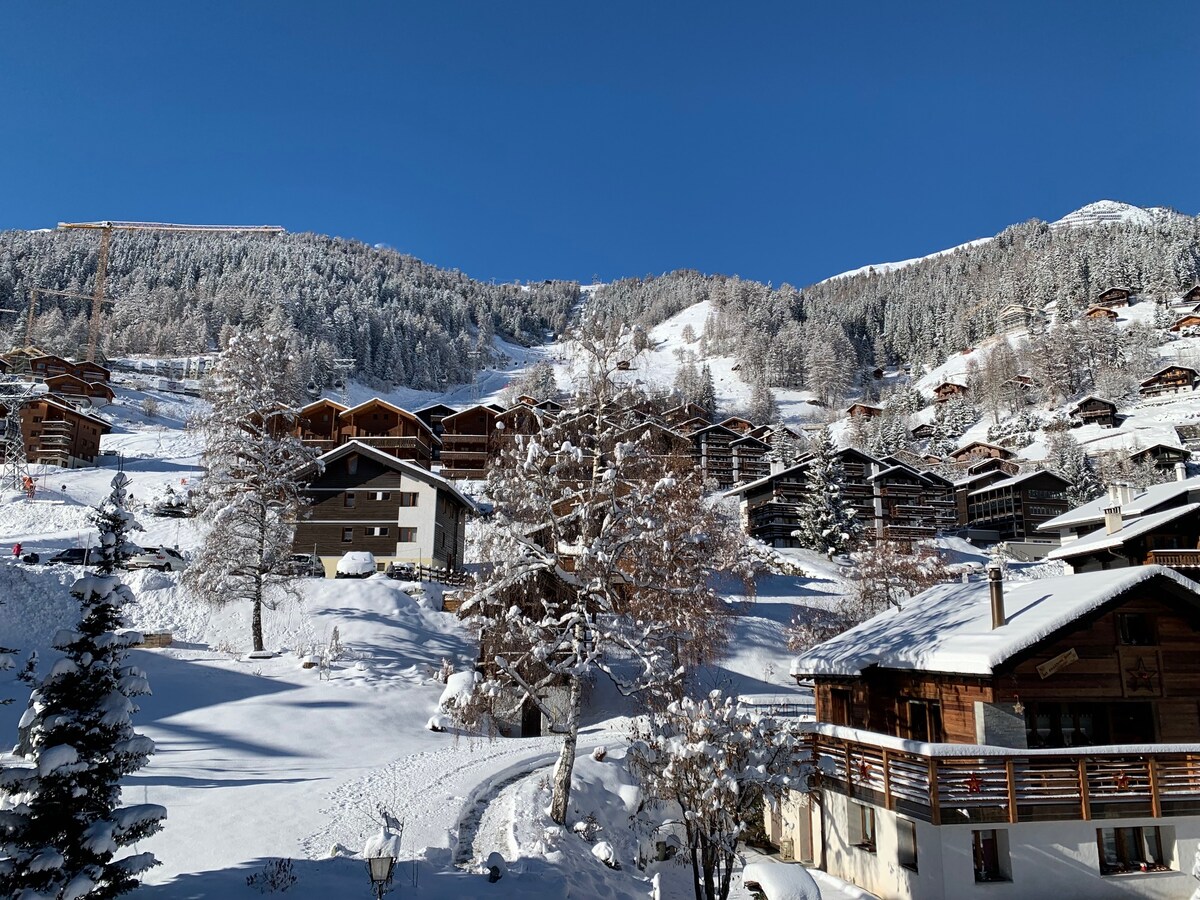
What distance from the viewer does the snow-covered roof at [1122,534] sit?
30094mm

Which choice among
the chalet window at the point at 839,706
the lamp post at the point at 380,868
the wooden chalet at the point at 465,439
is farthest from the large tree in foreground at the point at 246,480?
the wooden chalet at the point at 465,439

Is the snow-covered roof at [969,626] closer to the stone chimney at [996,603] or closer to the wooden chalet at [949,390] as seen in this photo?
the stone chimney at [996,603]

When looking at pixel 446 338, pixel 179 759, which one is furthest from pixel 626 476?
pixel 446 338

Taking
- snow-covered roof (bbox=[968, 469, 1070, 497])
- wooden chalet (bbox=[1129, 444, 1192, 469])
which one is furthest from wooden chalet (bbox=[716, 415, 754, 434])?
wooden chalet (bbox=[1129, 444, 1192, 469])

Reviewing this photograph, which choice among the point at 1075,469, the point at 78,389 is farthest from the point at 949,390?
the point at 78,389

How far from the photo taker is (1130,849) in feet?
53.3

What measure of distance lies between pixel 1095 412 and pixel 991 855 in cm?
10028

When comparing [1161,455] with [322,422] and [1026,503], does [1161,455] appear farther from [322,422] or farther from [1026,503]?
[322,422]

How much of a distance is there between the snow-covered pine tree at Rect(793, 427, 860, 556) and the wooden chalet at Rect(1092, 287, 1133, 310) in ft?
329

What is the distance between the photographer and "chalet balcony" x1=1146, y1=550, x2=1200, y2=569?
30.0 m

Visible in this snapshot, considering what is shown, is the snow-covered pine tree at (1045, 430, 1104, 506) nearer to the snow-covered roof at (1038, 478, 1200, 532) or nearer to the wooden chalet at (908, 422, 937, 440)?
the wooden chalet at (908, 422, 937, 440)

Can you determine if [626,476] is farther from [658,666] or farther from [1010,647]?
[1010,647]

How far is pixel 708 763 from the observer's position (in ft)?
42.4

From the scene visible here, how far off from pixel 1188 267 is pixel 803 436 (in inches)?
3261
